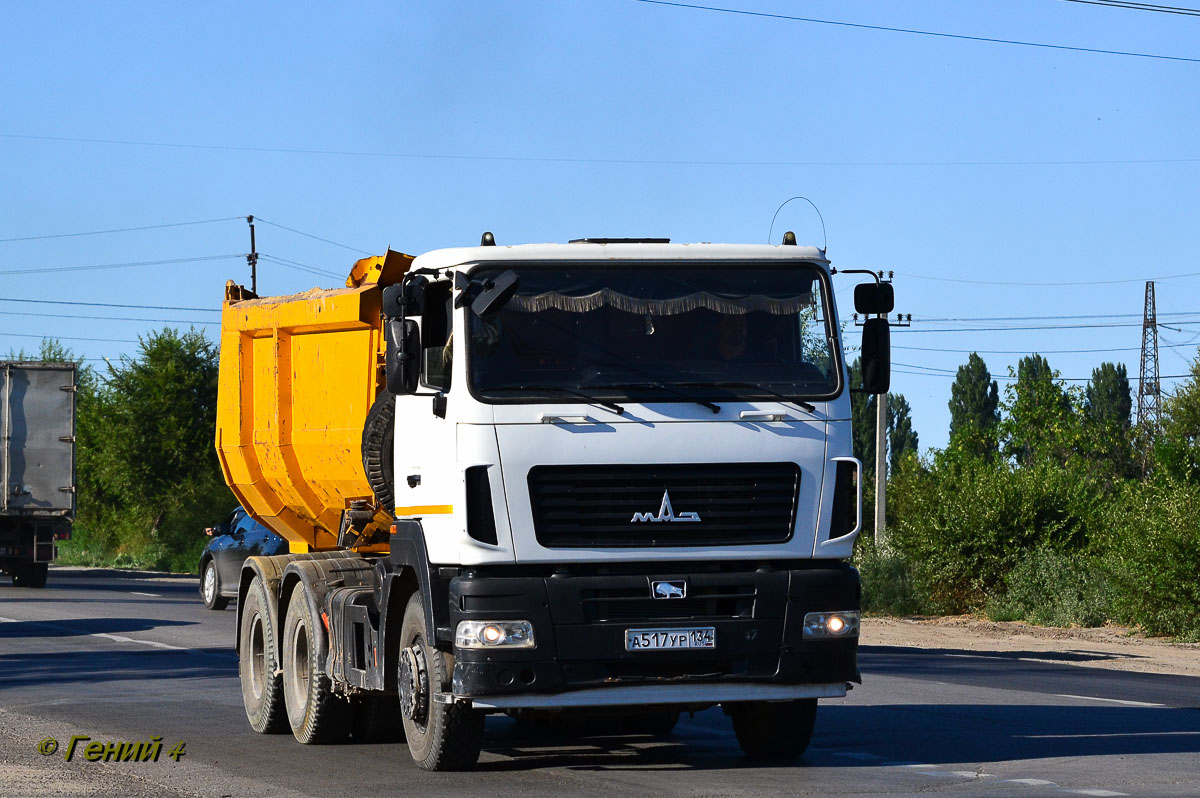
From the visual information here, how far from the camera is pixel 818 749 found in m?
10.9

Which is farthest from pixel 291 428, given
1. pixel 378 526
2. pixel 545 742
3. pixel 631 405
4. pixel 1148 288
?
pixel 1148 288

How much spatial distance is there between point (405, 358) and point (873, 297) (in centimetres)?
266

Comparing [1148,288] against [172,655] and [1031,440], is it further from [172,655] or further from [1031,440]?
[172,655]

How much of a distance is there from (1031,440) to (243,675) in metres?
61.9

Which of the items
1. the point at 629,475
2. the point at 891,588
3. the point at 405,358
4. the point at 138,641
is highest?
the point at 405,358

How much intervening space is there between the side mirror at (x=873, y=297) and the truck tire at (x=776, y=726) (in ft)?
7.74

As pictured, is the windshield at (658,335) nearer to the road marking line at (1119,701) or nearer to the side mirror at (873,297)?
the side mirror at (873,297)

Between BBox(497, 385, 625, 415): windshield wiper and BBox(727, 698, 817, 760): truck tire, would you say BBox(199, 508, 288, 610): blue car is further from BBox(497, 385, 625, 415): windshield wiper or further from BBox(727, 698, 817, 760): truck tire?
BBox(497, 385, 625, 415): windshield wiper

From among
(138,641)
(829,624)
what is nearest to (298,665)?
(829,624)

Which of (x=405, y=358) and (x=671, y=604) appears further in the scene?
(x=405, y=358)

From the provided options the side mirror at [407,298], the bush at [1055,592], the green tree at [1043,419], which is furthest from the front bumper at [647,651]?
the green tree at [1043,419]

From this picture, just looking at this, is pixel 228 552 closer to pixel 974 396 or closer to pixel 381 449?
pixel 381 449

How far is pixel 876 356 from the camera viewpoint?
32.0ft

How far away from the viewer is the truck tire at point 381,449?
1044 centimetres
